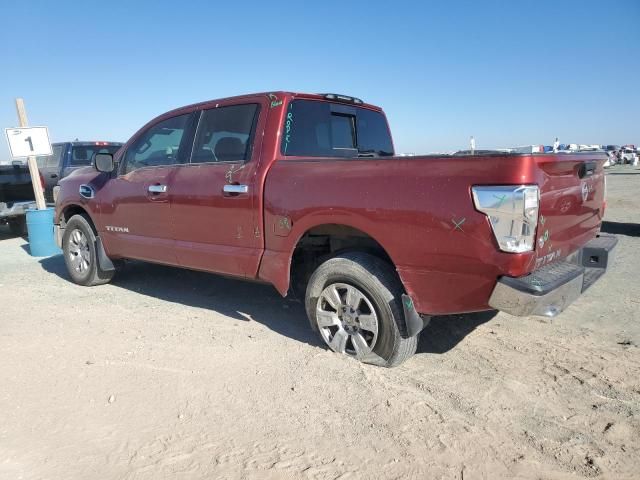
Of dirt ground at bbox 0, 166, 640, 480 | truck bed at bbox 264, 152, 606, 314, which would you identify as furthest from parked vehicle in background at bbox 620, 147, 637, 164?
truck bed at bbox 264, 152, 606, 314

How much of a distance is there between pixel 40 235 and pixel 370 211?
6914 mm

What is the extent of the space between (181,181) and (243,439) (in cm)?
256

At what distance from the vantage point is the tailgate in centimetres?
286

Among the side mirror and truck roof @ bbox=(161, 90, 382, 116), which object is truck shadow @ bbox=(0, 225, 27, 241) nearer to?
the side mirror

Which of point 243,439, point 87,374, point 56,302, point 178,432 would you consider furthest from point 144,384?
point 56,302

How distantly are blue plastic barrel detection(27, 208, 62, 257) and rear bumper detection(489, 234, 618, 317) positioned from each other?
7591 millimetres

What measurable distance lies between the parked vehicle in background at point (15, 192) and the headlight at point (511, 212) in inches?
358

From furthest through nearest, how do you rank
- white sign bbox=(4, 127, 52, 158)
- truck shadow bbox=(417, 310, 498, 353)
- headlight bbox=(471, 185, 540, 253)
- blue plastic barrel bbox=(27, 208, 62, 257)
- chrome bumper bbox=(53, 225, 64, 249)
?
white sign bbox=(4, 127, 52, 158) < blue plastic barrel bbox=(27, 208, 62, 257) < chrome bumper bbox=(53, 225, 64, 249) < truck shadow bbox=(417, 310, 498, 353) < headlight bbox=(471, 185, 540, 253)

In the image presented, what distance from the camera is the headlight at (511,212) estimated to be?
2.66 m

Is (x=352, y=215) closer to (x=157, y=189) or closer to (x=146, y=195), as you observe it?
(x=157, y=189)

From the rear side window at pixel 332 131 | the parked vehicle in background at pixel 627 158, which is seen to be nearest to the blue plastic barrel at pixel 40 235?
the rear side window at pixel 332 131

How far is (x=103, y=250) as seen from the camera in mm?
5742

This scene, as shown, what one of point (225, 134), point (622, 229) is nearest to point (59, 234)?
point (225, 134)

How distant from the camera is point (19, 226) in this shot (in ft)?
35.0
